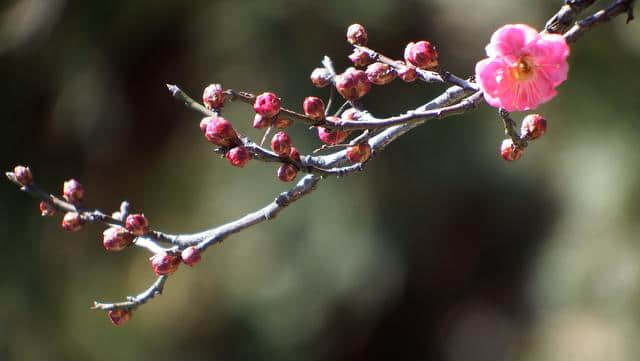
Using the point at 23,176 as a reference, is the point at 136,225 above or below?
below

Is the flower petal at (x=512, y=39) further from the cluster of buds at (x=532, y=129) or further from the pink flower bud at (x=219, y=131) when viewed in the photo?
the pink flower bud at (x=219, y=131)

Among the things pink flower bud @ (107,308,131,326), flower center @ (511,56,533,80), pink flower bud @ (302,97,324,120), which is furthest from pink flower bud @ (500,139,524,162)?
pink flower bud @ (107,308,131,326)

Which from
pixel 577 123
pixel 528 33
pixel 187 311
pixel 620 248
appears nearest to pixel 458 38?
pixel 577 123

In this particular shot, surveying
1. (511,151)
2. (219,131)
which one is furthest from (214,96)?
(511,151)

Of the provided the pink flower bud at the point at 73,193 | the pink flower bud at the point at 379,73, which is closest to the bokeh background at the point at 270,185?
the pink flower bud at the point at 73,193

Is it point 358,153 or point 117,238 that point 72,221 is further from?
point 358,153
